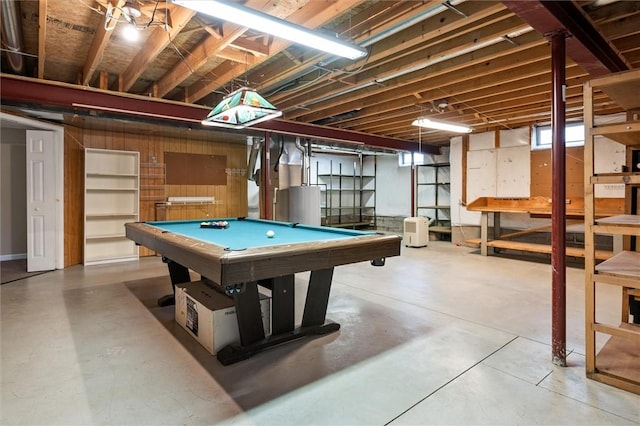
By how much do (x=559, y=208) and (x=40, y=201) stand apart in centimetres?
686

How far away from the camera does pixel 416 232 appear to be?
8.09 metres

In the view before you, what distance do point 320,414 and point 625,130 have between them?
2606mm

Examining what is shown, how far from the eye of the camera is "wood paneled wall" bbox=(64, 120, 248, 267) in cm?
604

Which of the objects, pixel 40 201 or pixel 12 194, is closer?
pixel 40 201

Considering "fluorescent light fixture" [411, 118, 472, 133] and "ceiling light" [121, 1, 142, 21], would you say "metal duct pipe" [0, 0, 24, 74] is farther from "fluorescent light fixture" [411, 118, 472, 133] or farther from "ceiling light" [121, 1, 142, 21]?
"fluorescent light fixture" [411, 118, 472, 133]

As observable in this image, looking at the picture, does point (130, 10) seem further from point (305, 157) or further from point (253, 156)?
point (305, 157)

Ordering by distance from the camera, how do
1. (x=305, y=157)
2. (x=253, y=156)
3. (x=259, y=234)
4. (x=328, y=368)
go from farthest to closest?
(x=305, y=157), (x=253, y=156), (x=259, y=234), (x=328, y=368)

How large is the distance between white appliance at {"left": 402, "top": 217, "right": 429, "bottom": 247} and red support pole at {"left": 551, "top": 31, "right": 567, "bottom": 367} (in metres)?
5.50

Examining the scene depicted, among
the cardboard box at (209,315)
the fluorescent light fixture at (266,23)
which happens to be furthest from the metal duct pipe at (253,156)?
the fluorescent light fixture at (266,23)

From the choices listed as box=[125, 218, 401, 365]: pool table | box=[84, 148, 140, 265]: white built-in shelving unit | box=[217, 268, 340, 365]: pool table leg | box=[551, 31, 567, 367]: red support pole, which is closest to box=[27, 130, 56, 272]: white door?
box=[84, 148, 140, 265]: white built-in shelving unit

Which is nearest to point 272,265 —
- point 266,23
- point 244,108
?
point 266,23

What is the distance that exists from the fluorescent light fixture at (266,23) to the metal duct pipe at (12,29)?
193 centimetres

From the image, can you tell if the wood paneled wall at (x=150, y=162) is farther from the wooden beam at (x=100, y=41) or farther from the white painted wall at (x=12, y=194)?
the wooden beam at (x=100, y=41)

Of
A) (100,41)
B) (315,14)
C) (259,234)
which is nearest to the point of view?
(315,14)
